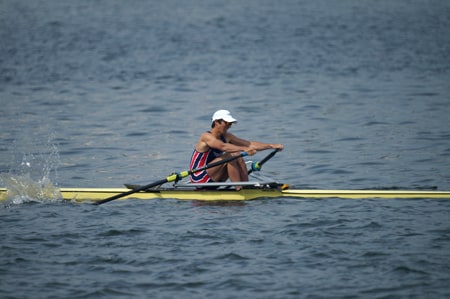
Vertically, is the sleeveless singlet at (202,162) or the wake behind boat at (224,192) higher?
the sleeveless singlet at (202,162)

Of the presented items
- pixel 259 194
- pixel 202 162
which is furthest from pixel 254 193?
pixel 202 162

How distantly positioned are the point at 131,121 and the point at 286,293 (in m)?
15.1

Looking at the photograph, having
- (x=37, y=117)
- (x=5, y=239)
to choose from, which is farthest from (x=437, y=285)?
(x=37, y=117)

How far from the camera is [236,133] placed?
2362cm

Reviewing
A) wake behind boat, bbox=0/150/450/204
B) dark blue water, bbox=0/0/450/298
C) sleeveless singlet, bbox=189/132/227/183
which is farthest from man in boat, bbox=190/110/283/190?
dark blue water, bbox=0/0/450/298

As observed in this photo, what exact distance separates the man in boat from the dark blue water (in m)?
0.70

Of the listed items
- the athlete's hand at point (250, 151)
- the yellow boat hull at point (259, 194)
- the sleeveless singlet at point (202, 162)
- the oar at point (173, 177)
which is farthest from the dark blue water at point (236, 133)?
the athlete's hand at point (250, 151)

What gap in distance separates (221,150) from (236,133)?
8.88 meters

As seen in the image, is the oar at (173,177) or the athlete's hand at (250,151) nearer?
the oar at (173,177)

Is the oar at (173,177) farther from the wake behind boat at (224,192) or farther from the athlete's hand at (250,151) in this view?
the athlete's hand at (250,151)

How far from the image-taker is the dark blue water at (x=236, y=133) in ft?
37.6

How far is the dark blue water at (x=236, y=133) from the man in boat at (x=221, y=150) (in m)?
0.70

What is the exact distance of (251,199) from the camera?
14.9 metres

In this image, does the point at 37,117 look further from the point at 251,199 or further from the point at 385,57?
the point at 385,57
